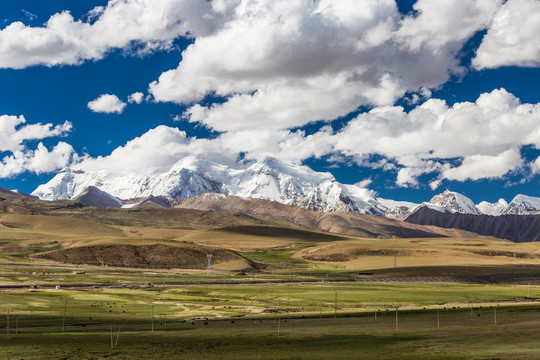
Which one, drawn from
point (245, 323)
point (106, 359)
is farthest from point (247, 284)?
point (106, 359)

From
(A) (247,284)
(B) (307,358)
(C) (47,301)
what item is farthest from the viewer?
(A) (247,284)

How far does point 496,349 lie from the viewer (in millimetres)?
53812

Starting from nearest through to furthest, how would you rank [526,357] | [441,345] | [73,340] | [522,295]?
[526,357], [441,345], [73,340], [522,295]

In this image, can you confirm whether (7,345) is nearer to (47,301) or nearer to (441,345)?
(441,345)

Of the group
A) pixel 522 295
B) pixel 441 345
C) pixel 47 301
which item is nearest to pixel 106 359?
pixel 441 345

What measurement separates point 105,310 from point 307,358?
58.2m

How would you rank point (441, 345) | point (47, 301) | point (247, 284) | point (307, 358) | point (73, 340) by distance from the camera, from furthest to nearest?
point (247, 284) < point (47, 301) < point (73, 340) < point (441, 345) < point (307, 358)

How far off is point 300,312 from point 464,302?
1595 inches

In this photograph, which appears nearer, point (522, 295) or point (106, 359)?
point (106, 359)

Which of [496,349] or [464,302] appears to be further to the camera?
[464,302]

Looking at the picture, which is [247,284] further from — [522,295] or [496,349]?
[496,349]

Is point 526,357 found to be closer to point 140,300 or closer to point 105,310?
point 105,310

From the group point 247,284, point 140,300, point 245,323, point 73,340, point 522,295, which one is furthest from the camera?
point 247,284

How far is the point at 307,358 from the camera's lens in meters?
53.0
